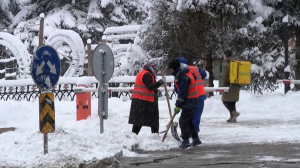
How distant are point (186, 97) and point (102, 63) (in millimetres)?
1715

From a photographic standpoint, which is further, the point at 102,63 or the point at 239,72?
the point at 239,72

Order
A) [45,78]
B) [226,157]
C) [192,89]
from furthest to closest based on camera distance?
[192,89]
[226,157]
[45,78]

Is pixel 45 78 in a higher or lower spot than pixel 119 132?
higher

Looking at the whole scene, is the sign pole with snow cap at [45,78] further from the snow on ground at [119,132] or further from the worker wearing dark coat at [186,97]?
the worker wearing dark coat at [186,97]

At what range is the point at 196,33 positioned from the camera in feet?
65.0

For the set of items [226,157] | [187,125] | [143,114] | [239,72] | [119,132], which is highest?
[239,72]

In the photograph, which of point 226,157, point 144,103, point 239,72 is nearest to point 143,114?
point 144,103

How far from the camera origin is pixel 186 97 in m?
9.95

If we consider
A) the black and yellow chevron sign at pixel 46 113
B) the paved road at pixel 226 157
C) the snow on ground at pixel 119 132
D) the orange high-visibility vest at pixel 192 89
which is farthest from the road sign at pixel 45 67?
the orange high-visibility vest at pixel 192 89

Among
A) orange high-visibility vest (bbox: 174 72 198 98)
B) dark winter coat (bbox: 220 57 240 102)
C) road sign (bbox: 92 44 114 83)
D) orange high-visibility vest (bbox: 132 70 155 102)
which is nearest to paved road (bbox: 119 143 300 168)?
orange high-visibility vest (bbox: 174 72 198 98)

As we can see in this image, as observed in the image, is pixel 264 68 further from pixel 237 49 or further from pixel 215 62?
pixel 215 62

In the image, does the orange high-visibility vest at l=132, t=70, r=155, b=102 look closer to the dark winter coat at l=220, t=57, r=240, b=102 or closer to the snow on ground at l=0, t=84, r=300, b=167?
the snow on ground at l=0, t=84, r=300, b=167

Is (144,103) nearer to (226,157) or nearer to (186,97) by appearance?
(186,97)

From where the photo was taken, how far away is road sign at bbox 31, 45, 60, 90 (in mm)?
7828
